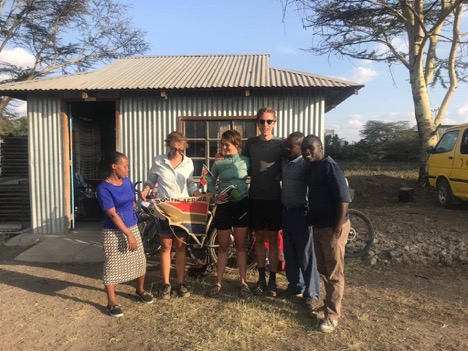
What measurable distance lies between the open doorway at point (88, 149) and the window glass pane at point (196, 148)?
2.19 metres

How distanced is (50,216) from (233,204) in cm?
461

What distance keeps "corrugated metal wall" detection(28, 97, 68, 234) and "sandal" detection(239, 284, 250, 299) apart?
434 centimetres

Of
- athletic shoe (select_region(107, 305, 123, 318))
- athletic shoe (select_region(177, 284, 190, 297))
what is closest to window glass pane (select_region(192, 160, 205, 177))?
athletic shoe (select_region(177, 284, 190, 297))

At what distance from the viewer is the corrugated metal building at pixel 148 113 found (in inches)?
266

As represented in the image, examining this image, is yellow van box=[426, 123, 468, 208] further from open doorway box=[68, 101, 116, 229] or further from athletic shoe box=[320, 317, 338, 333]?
open doorway box=[68, 101, 116, 229]

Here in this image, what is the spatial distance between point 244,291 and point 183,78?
4.42 meters

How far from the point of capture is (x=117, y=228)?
388 cm

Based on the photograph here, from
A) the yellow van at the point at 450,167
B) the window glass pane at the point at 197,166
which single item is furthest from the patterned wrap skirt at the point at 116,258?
the yellow van at the point at 450,167

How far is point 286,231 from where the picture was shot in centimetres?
402

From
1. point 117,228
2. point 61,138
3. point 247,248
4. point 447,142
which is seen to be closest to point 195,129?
point 61,138

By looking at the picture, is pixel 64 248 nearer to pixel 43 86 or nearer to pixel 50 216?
pixel 50 216

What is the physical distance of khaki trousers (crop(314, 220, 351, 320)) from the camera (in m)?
→ 3.38

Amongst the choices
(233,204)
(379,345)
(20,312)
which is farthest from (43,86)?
(379,345)

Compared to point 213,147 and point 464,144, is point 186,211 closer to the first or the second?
point 213,147
